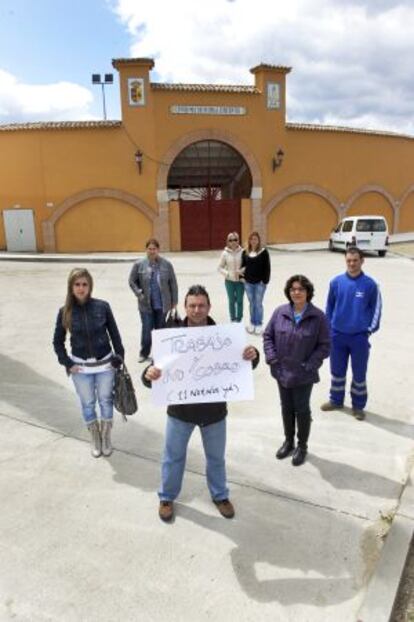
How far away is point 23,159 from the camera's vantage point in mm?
21266

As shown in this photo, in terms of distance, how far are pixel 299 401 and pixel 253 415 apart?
129cm

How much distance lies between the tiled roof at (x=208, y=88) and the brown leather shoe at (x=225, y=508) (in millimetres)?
20334

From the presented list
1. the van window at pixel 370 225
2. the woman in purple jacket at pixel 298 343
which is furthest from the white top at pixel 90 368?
the van window at pixel 370 225

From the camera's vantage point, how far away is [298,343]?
412 centimetres

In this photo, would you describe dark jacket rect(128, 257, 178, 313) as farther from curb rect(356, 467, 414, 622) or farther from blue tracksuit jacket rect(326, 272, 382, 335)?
curb rect(356, 467, 414, 622)

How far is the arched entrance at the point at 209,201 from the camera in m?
23.0

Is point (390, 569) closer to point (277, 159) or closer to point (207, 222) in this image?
point (207, 222)

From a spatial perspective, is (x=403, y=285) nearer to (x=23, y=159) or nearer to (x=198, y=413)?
(x=198, y=413)

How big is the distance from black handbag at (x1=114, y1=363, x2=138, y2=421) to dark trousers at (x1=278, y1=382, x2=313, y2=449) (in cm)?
127

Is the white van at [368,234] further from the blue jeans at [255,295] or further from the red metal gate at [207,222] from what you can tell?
the blue jeans at [255,295]

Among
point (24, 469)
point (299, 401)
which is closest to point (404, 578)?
point (299, 401)

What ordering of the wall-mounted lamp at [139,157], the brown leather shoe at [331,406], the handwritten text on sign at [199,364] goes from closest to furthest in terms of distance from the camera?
the handwritten text on sign at [199,364], the brown leather shoe at [331,406], the wall-mounted lamp at [139,157]

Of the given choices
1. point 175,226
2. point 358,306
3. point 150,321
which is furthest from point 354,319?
point 175,226

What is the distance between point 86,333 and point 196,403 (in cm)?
134
